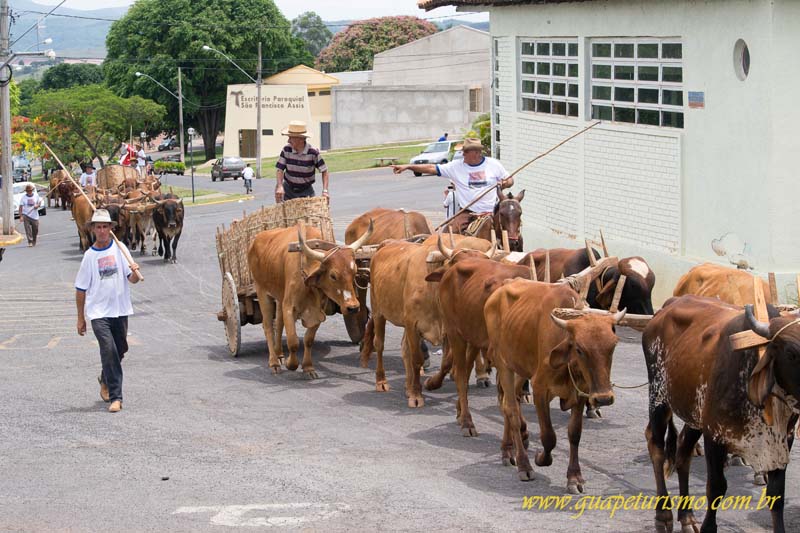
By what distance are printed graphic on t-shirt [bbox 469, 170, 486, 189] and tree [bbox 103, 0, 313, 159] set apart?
66334 millimetres

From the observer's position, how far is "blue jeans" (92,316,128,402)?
12.5 meters

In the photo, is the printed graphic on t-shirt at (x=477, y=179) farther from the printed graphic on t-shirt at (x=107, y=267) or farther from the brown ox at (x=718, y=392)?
the brown ox at (x=718, y=392)


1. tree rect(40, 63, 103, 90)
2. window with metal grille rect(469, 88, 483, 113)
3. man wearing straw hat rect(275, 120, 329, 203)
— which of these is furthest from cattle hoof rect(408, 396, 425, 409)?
tree rect(40, 63, 103, 90)

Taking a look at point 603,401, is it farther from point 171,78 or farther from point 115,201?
point 171,78

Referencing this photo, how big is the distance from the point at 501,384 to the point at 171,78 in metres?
72.5

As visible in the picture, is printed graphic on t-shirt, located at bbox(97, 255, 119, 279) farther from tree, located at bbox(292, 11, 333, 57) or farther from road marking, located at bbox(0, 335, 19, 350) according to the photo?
tree, located at bbox(292, 11, 333, 57)

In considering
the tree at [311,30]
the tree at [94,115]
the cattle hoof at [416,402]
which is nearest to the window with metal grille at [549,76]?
the cattle hoof at [416,402]

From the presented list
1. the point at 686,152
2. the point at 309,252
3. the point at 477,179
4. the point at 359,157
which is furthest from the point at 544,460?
the point at 359,157

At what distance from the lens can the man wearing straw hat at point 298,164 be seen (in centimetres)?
1673

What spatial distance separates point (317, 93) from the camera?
82.4m

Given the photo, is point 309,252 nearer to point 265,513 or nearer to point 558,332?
point 558,332

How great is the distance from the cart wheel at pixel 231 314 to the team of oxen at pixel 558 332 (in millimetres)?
388

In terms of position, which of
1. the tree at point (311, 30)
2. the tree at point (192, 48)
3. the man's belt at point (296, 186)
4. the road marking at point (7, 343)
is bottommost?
the road marking at point (7, 343)

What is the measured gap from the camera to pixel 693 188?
1739 cm
